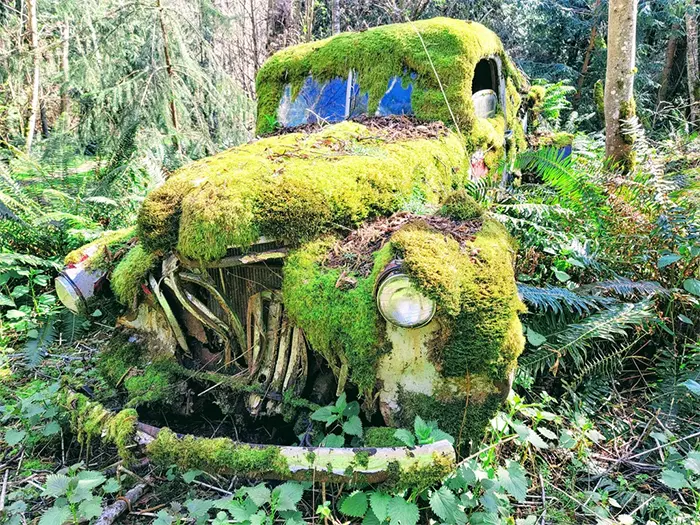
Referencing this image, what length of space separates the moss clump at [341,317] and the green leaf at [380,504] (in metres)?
0.44

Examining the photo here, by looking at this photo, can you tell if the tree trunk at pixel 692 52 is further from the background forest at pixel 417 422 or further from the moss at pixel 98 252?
the moss at pixel 98 252

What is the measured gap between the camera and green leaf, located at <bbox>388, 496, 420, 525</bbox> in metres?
1.90

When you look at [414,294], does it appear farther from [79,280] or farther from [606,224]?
[606,224]

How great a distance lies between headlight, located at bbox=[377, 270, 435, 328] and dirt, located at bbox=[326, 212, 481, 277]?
216 millimetres

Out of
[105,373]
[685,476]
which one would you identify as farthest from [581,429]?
[105,373]

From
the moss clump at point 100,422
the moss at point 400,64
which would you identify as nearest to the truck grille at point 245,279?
the moss clump at point 100,422

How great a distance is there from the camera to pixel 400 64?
426 centimetres

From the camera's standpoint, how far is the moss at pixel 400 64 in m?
4.07

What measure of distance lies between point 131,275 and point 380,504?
6.15 ft

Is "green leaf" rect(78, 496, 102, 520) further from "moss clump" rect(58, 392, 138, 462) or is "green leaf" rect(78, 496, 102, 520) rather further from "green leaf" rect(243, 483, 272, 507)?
"green leaf" rect(243, 483, 272, 507)

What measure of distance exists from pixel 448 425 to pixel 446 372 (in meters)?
0.26

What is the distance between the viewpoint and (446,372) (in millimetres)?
2117

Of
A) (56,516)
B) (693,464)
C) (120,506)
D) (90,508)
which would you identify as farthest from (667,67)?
(56,516)

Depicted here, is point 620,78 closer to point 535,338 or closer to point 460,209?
point 535,338
